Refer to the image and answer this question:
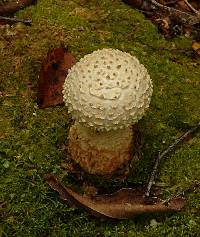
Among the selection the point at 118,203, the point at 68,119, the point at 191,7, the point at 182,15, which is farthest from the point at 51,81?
the point at 191,7

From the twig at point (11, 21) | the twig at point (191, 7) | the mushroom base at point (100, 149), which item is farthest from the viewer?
the twig at point (191, 7)

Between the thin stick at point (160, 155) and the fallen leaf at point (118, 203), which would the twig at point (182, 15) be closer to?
the thin stick at point (160, 155)

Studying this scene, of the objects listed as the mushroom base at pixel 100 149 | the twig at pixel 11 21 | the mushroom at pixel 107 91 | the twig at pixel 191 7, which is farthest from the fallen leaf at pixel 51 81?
the twig at pixel 191 7

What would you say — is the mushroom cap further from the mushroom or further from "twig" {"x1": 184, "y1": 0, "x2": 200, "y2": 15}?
"twig" {"x1": 184, "y1": 0, "x2": 200, "y2": 15}

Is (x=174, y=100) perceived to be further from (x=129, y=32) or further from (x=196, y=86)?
(x=129, y=32)

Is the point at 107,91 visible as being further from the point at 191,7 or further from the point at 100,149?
the point at 191,7
